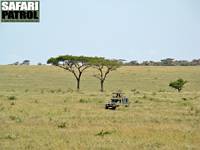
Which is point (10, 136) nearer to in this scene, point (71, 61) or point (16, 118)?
point (16, 118)

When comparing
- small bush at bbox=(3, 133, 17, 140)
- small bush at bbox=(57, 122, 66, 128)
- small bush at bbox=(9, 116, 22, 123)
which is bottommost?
small bush at bbox=(9, 116, 22, 123)

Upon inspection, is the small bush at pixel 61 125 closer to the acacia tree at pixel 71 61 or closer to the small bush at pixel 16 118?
the small bush at pixel 16 118

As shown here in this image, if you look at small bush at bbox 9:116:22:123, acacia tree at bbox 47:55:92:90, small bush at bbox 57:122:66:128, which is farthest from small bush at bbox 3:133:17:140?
acacia tree at bbox 47:55:92:90

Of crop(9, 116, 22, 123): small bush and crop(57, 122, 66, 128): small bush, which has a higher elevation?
crop(57, 122, 66, 128): small bush

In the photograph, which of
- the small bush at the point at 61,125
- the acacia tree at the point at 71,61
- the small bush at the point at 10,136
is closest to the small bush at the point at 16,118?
the small bush at the point at 61,125

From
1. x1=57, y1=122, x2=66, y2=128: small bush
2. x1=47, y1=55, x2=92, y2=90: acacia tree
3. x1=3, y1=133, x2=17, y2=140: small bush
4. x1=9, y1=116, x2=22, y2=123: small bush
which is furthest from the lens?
x1=47, y1=55, x2=92, y2=90: acacia tree

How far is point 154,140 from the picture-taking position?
1831 centimetres

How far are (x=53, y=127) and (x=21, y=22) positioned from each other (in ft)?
22.9

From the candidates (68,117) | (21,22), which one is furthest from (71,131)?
(21,22)

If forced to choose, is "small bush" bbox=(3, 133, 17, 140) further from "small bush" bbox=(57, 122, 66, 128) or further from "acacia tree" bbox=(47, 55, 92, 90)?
"acacia tree" bbox=(47, 55, 92, 90)

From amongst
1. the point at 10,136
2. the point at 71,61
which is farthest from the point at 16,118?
the point at 71,61

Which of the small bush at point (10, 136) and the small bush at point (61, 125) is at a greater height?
the small bush at point (10, 136)

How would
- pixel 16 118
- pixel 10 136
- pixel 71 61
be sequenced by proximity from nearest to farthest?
pixel 10 136 → pixel 16 118 → pixel 71 61

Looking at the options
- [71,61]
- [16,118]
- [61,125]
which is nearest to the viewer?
[61,125]
